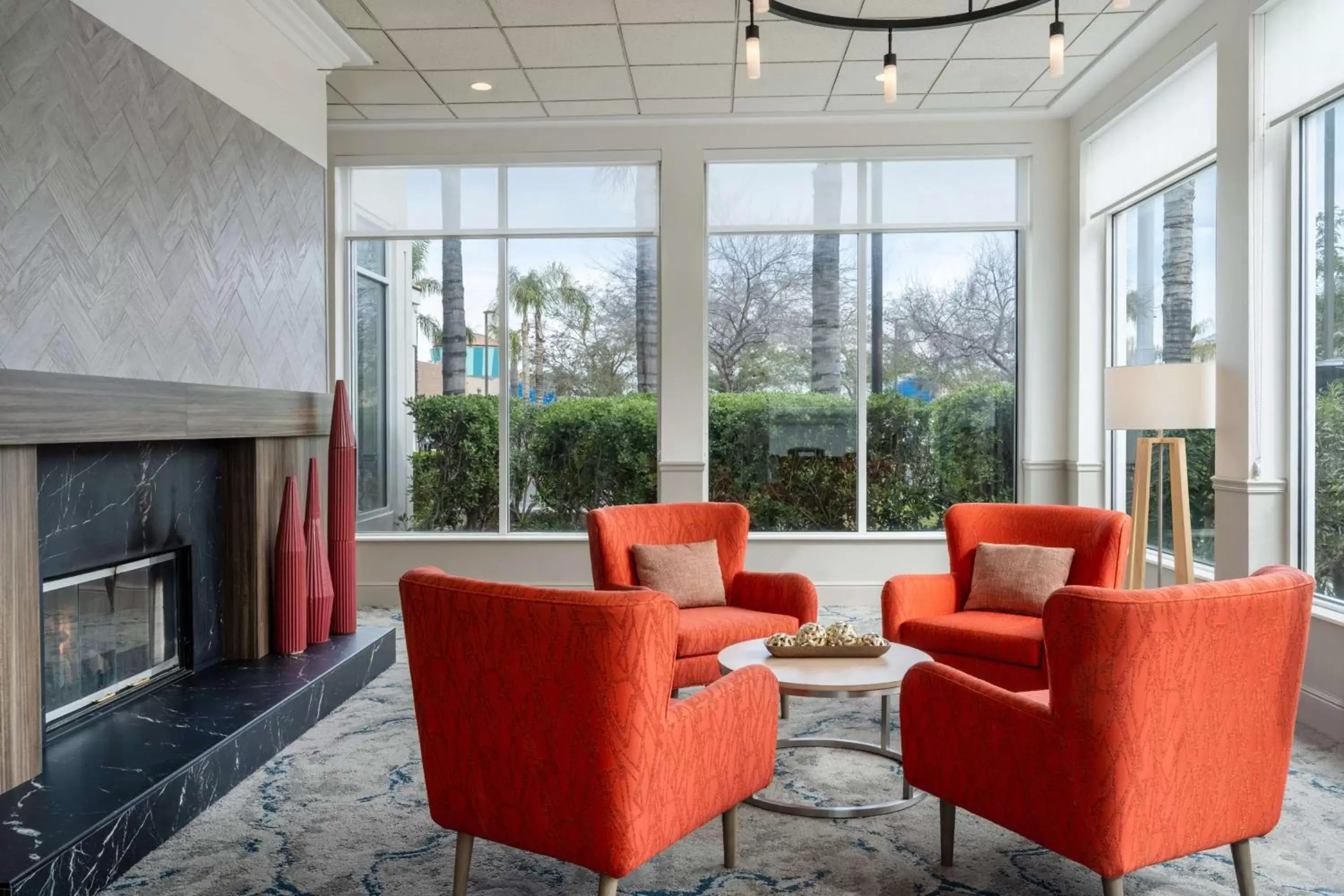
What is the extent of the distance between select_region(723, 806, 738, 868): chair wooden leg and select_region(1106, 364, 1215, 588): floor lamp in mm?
2359

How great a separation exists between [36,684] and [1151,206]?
222 inches

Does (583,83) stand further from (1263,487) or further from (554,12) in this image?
(1263,487)

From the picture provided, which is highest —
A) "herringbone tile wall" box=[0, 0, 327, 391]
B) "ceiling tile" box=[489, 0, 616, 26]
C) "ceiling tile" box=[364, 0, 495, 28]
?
"ceiling tile" box=[489, 0, 616, 26]

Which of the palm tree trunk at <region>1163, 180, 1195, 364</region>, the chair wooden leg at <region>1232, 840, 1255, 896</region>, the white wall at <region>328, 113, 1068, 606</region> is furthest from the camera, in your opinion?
the white wall at <region>328, 113, 1068, 606</region>

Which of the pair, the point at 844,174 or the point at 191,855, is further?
the point at 844,174

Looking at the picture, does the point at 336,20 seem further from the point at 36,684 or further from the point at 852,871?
the point at 852,871

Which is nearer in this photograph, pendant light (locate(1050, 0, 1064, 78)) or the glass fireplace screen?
pendant light (locate(1050, 0, 1064, 78))

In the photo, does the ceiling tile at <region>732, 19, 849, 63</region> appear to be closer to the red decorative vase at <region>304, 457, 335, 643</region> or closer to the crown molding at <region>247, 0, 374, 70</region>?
→ the crown molding at <region>247, 0, 374, 70</region>

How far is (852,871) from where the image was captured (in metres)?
2.55

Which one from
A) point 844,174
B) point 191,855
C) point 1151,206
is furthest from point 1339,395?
point 191,855

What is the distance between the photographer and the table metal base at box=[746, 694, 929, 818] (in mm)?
2900

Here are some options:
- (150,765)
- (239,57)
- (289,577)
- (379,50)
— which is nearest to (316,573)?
(289,577)

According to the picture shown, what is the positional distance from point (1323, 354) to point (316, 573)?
14.9 ft

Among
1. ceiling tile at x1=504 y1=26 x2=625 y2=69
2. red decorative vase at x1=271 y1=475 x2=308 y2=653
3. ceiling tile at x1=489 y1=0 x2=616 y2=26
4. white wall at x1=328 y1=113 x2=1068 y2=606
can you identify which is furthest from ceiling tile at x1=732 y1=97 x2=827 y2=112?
red decorative vase at x1=271 y1=475 x2=308 y2=653
